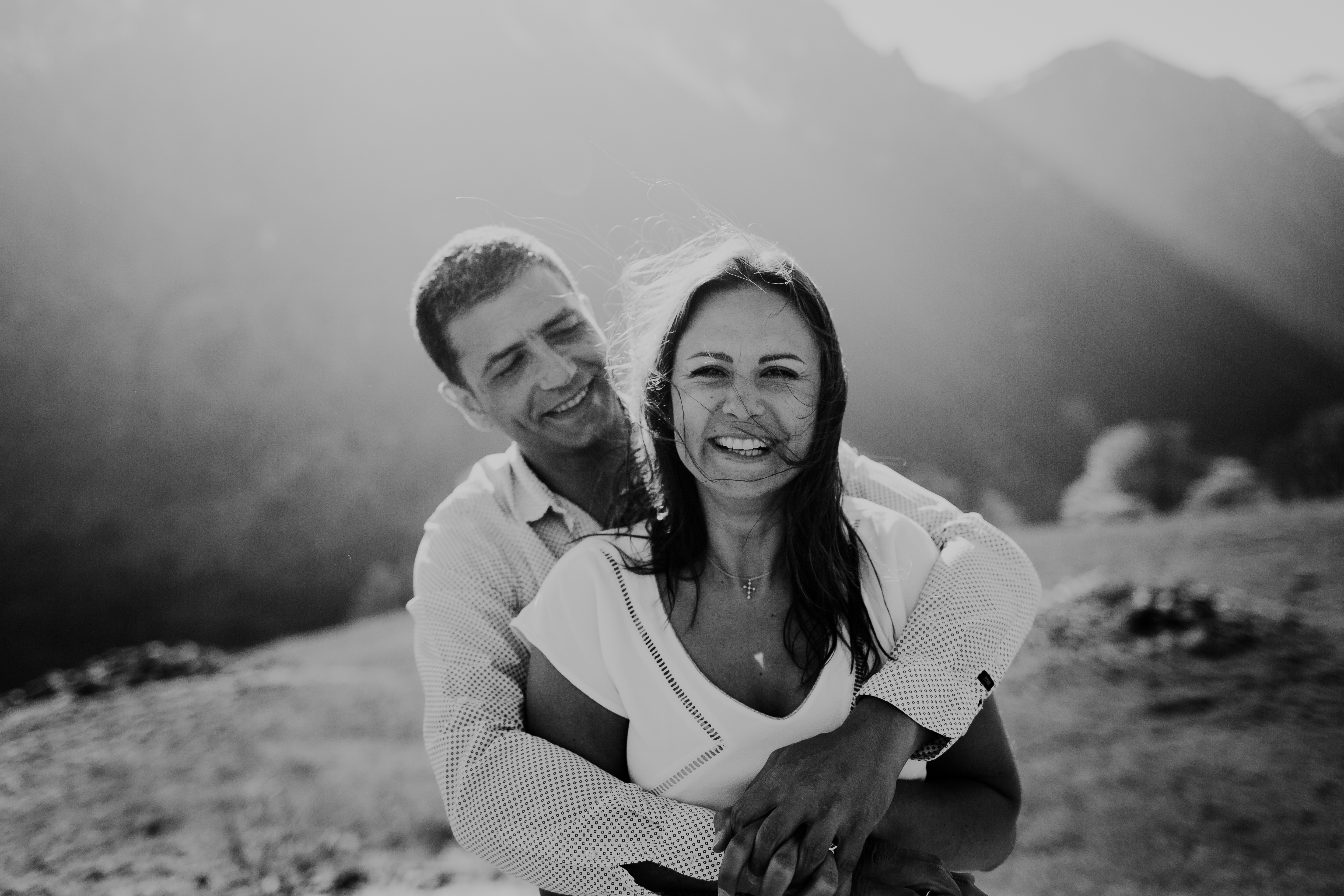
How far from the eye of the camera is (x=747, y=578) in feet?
7.00

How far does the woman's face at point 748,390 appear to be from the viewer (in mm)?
1933

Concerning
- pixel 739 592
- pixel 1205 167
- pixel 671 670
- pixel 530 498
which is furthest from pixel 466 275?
pixel 1205 167

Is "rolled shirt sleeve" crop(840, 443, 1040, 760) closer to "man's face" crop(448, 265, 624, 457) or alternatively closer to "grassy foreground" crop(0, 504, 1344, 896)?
"man's face" crop(448, 265, 624, 457)

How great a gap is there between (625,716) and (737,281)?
1.02m

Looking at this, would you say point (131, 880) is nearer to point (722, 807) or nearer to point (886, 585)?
point (722, 807)

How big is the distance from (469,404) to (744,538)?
4.90 ft

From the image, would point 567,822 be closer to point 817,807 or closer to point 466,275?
point 817,807

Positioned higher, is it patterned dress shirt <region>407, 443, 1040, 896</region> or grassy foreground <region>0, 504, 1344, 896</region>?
patterned dress shirt <region>407, 443, 1040, 896</region>

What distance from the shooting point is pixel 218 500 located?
25359 mm

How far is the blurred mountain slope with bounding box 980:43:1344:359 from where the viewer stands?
33.9m

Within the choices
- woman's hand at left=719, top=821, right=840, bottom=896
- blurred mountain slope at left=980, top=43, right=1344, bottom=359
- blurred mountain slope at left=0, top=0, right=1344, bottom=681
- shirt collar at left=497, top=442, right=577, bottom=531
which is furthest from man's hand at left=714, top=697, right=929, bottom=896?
blurred mountain slope at left=980, top=43, right=1344, bottom=359

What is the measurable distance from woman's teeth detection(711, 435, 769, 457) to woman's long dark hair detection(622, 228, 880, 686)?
7 cm

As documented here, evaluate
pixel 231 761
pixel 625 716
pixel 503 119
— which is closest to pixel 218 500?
pixel 503 119

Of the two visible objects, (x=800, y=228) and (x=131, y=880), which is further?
(x=800, y=228)
